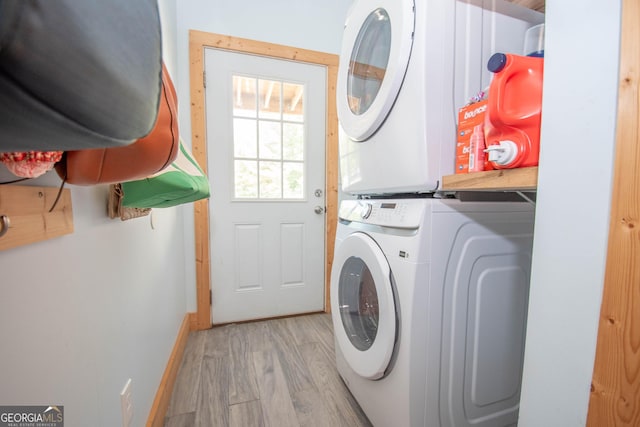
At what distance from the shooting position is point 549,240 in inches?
22.2

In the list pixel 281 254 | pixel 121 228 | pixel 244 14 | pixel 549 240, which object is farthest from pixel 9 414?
pixel 244 14

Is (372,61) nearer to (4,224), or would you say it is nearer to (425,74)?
(425,74)

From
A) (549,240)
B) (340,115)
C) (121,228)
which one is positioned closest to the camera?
(549,240)

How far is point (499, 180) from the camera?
2.20 feet

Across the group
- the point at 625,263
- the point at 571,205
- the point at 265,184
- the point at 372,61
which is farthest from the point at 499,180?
the point at 265,184

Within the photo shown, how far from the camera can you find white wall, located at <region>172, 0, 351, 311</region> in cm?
183

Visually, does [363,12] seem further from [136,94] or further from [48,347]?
[48,347]

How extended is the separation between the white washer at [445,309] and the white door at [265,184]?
1110mm

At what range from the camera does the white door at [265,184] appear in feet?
6.36

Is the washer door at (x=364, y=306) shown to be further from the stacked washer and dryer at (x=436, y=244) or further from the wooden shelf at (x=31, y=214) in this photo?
the wooden shelf at (x=31, y=214)

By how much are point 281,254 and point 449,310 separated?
4.66ft

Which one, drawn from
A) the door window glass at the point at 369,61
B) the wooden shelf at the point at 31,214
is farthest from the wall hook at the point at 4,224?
the door window glass at the point at 369,61

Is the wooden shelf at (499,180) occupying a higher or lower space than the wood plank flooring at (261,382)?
higher

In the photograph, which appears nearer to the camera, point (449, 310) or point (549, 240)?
point (549, 240)
